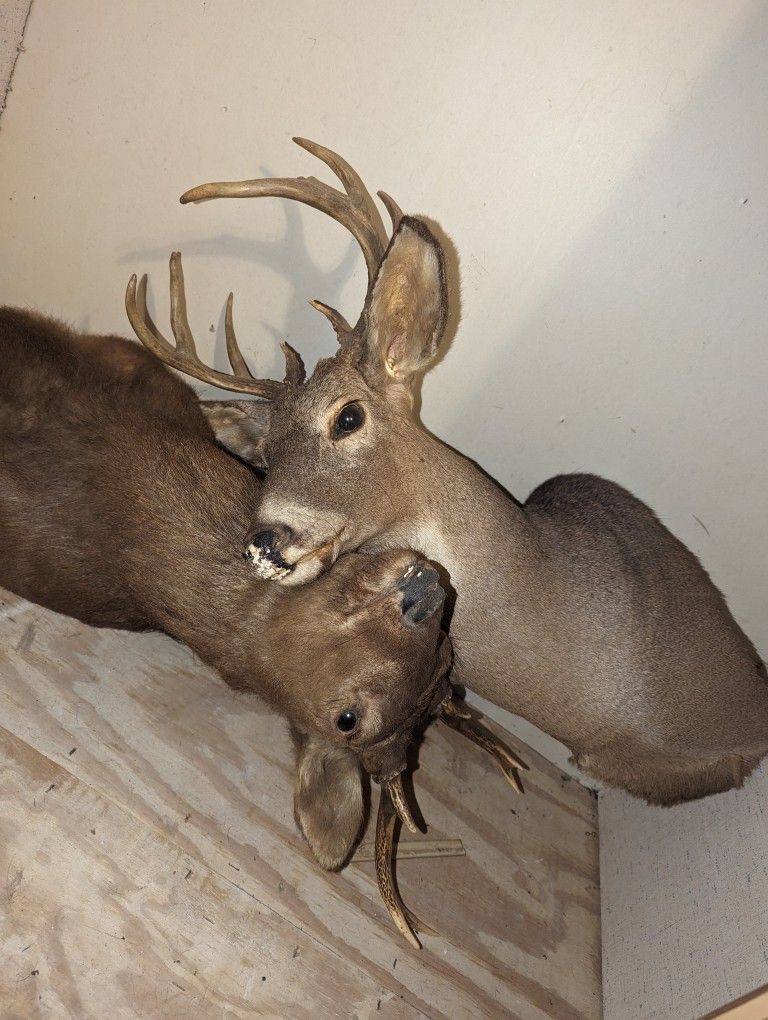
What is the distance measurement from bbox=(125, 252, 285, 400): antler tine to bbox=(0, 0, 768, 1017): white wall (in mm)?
230

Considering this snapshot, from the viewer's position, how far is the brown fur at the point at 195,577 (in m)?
3.28

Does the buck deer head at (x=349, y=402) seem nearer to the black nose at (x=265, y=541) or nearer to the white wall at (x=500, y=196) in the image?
the black nose at (x=265, y=541)

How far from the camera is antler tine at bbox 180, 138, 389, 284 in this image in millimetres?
3592

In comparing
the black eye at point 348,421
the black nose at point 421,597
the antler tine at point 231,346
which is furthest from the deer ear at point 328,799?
the antler tine at point 231,346

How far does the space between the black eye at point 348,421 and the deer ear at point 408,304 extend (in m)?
0.27

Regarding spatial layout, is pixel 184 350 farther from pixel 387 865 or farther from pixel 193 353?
pixel 387 865

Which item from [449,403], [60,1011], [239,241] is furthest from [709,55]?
[60,1011]

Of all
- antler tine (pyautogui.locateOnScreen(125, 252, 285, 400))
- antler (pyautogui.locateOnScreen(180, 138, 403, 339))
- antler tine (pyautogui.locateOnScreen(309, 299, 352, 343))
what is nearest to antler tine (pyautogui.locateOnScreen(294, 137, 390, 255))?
antler (pyautogui.locateOnScreen(180, 138, 403, 339))

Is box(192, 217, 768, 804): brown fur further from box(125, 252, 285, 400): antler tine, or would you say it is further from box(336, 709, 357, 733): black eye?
box(336, 709, 357, 733): black eye

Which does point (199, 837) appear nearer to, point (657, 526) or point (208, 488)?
point (208, 488)

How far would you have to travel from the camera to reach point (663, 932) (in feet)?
13.4

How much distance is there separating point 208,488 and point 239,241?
1361mm

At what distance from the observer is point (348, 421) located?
3.68m

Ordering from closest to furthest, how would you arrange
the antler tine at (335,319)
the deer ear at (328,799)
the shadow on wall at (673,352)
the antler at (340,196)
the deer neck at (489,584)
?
the shadow on wall at (673,352)
the deer ear at (328,799)
the antler at (340,196)
the deer neck at (489,584)
the antler tine at (335,319)
